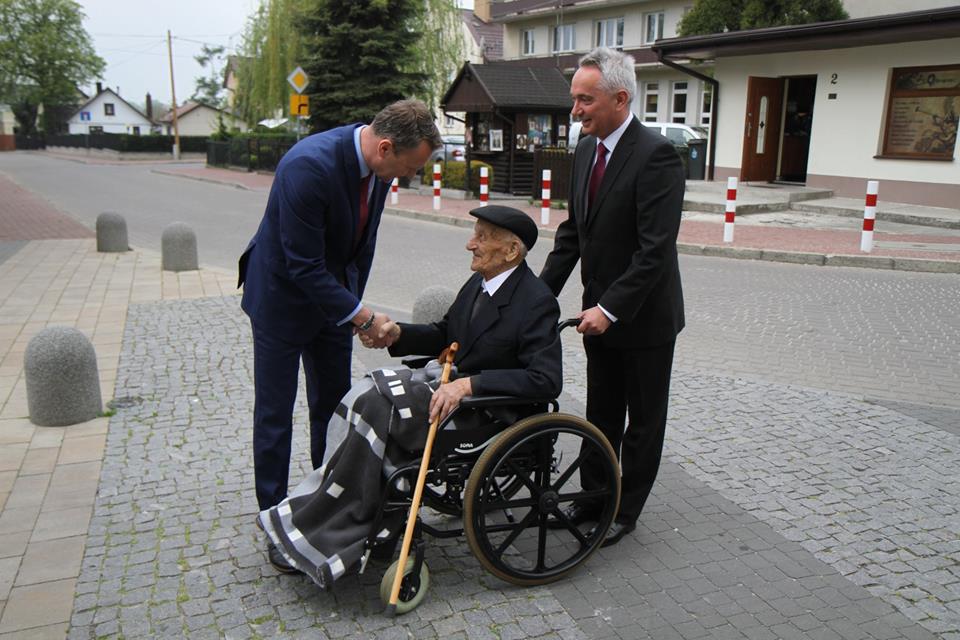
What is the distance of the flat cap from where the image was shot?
3264 mm

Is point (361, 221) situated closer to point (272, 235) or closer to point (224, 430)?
point (272, 235)

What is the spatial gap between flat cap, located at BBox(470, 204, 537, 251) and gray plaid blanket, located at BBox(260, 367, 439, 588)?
0.72 meters

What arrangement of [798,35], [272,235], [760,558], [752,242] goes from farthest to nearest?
[798,35] → [752,242] → [760,558] → [272,235]

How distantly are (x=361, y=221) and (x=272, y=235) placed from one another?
1.22 feet

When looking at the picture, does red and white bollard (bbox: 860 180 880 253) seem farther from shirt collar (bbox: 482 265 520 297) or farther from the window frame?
the window frame

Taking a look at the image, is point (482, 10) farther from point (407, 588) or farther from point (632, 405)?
point (407, 588)

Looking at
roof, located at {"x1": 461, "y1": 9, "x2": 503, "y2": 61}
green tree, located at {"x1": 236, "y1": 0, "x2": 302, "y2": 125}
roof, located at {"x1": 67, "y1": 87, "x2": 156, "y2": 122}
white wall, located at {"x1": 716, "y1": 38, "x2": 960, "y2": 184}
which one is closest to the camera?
white wall, located at {"x1": 716, "y1": 38, "x2": 960, "y2": 184}

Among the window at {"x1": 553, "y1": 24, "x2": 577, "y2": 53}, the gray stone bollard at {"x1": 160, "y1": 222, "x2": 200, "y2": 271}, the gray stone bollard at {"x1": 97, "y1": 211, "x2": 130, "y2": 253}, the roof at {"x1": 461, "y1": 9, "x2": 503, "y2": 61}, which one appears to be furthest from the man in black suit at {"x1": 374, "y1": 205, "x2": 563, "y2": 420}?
the roof at {"x1": 461, "y1": 9, "x2": 503, "y2": 61}

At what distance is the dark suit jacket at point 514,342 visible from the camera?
3105 mm

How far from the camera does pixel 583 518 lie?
3.69m

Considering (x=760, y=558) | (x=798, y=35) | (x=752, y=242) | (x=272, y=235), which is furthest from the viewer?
(x=798, y=35)

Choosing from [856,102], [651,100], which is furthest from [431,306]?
[651,100]

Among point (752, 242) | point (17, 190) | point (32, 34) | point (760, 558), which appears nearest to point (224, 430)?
point (760, 558)

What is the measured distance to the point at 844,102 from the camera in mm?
17641
